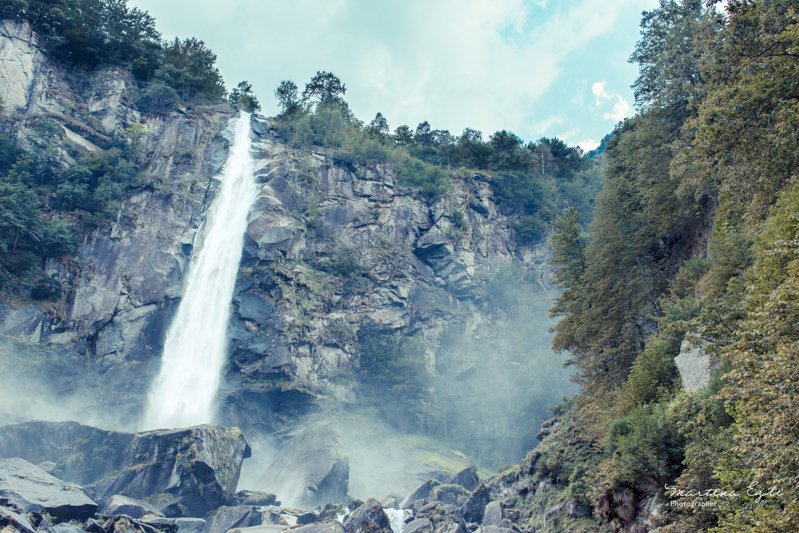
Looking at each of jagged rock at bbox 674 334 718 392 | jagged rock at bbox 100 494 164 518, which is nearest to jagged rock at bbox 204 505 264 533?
jagged rock at bbox 100 494 164 518

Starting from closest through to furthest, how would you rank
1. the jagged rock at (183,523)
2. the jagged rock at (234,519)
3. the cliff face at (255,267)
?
the jagged rock at (183,523)
the jagged rock at (234,519)
the cliff face at (255,267)

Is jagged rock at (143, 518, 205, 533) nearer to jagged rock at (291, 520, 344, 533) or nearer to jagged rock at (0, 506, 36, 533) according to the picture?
jagged rock at (291, 520, 344, 533)

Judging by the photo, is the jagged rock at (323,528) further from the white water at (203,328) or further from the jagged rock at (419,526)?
the white water at (203,328)

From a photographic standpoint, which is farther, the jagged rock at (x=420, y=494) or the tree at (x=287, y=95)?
the tree at (x=287, y=95)

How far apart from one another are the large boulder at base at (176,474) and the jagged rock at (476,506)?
502 inches

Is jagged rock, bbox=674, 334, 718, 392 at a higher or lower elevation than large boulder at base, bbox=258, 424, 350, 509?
higher

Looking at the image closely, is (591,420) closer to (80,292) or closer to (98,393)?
(98,393)

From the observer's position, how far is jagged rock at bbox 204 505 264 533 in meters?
20.5

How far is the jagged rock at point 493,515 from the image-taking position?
18547 millimetres

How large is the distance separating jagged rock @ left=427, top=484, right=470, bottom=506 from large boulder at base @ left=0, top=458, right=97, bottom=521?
16.8 m

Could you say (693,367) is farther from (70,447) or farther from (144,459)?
(70,447)

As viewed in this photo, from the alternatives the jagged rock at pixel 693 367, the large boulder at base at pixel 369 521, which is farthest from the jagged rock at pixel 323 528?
the jagged rock at pixel 693 367

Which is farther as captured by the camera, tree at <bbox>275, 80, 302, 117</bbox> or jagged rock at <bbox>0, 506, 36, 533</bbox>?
tree at <bbox>275, 80, 302, 117</bbox>

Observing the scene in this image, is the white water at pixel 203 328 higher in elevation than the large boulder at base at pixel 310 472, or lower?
higher
